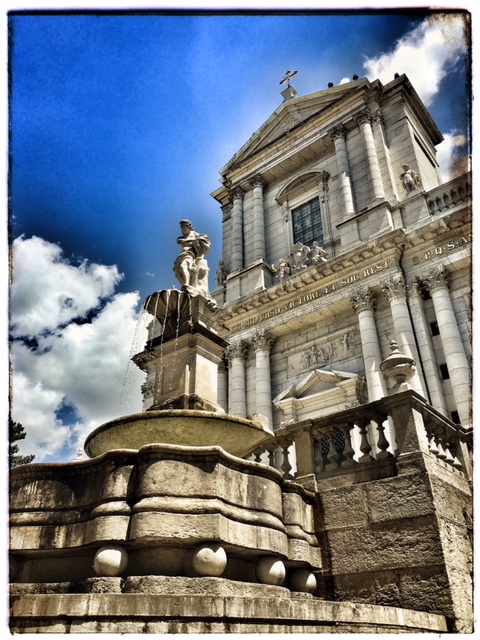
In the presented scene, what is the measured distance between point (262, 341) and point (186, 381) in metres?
13.6

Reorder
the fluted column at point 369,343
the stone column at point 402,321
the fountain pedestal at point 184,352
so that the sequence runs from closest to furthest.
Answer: the fountain pedestal at point 184,352, the stone column at point 402,321, the fluted column at point 369,343

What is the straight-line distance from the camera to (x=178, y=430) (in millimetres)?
6715

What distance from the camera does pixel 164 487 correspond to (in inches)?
201

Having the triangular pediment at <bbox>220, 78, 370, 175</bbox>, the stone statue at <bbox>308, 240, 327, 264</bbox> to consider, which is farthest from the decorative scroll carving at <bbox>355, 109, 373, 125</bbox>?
the stone statue at <bbox>308, 240, 327, 264</bbox>

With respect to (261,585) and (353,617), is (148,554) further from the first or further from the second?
(353,617)

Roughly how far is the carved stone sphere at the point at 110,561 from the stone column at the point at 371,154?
19.0 metres

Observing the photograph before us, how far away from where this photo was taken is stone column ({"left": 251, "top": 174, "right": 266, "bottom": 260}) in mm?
25469

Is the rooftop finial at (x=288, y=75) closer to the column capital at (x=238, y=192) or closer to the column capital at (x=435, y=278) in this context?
the column capital at (x=238, y=192)

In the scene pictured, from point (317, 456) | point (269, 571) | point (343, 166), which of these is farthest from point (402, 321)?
point (269, 571)

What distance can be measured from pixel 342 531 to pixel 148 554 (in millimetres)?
2757

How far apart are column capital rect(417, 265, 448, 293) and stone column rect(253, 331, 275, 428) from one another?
6.98 metres

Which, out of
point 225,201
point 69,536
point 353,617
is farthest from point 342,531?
point 225,201

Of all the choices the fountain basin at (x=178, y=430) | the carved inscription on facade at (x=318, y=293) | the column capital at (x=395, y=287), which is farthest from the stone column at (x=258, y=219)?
the fountain basin at (x=178, y=430)

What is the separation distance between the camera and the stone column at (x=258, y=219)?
25469 mm
